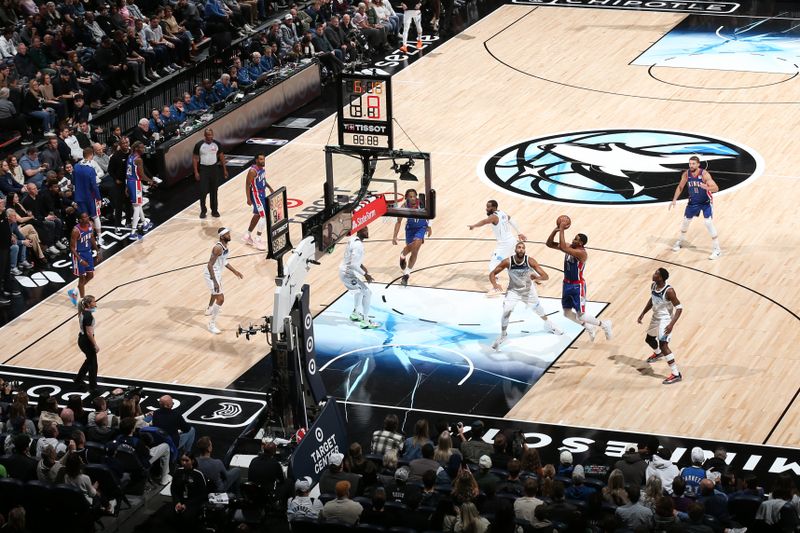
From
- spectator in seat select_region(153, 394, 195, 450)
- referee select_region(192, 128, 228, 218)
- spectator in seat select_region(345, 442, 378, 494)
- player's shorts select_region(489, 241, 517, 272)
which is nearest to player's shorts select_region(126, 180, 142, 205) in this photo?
referee select_region(192, 128, 228, 218)

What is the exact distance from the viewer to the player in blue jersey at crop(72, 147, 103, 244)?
2544cm

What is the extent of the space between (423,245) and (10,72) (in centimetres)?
1019

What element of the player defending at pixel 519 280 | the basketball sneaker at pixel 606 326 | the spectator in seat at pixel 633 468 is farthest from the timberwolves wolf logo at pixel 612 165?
the spectator in seat at pixel 633 468

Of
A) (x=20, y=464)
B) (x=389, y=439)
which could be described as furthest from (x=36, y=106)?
(x=389, y=439)

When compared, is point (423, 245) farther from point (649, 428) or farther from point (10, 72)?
point (10, 72)

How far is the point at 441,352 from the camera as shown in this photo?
21781 mm

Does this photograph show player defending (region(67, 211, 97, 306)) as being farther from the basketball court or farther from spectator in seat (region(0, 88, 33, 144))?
spectator in seat (region(0, 88, 33, 144))

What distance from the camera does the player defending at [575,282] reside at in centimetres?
2061

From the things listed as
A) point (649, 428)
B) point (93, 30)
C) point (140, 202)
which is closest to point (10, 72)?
point (93, 30)

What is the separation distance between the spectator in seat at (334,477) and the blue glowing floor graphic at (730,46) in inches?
807

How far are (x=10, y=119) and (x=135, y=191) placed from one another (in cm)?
375

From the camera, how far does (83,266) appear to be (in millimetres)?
23484

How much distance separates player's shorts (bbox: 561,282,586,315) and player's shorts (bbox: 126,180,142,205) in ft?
30.9

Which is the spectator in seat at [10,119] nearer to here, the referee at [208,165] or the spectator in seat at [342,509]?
the referee at [208,165]
